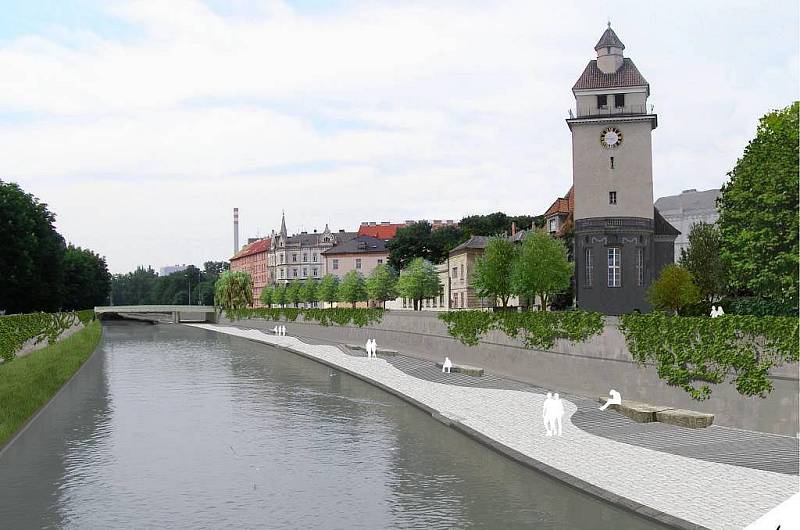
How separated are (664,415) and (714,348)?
2265mm

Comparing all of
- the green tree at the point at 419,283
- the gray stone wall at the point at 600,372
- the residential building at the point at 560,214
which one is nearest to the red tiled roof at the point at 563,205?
the residential building at the point at 560,214

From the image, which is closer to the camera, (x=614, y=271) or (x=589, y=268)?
(x=614, y=271)

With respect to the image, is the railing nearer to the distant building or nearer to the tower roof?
the tower roof

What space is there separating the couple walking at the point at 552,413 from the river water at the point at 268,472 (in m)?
1.94

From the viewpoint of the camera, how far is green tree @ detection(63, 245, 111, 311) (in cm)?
13075

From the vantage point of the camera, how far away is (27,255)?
8094 centimetres

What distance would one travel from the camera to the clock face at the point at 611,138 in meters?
71.2

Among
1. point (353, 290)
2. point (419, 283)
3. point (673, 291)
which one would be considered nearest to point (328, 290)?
point (353, 290)

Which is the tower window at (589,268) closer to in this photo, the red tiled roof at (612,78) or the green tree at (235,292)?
the red tiled roof at (612,78)

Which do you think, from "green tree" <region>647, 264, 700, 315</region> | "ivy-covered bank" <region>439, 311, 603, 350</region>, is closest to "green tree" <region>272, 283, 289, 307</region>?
"green tree" <region>647, 264, 700, 315</region>

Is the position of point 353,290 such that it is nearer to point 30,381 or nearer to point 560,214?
point 560,214

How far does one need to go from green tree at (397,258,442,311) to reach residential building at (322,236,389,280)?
2463 inches

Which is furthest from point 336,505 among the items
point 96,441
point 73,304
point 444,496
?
point 73,304

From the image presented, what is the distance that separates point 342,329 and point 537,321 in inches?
1611
